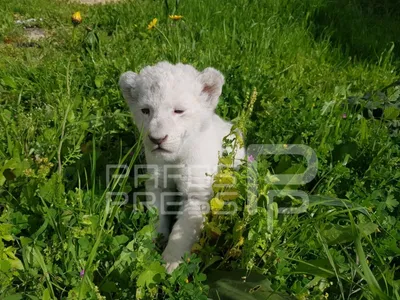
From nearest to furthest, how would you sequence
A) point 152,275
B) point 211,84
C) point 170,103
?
point 152,275 < point 170,103 < point 211,84

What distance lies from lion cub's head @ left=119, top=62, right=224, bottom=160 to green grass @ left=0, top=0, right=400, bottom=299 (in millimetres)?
174

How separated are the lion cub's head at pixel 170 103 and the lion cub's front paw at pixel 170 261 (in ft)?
1.56

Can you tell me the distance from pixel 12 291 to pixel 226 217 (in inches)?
36.6

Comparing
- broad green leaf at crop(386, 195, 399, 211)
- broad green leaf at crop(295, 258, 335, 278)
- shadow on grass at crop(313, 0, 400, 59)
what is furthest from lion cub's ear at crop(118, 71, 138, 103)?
shadow on grass at crop(313, 0, 400, 59)

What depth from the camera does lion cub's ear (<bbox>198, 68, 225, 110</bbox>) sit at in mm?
2617

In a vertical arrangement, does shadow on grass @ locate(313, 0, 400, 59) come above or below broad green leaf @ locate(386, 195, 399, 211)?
below

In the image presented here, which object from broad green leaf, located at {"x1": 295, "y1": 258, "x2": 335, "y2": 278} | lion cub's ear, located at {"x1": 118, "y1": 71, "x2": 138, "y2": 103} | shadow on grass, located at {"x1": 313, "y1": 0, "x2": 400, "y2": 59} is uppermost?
lion cub's ear, located at {"x1": 118, "y1": 71, "x2": 138, "y2": 103}

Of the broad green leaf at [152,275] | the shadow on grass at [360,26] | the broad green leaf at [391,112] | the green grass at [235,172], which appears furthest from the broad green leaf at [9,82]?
the shadow on grass at [360,26]

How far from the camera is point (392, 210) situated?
8.10 ft

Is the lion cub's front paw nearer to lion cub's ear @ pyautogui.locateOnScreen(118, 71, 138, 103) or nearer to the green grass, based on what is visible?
the green grass

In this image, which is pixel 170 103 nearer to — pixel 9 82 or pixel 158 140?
pixel 158 140

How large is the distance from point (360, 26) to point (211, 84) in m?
4.00

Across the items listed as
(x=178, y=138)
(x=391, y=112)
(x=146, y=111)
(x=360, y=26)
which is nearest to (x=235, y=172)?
(x=178, y=138)

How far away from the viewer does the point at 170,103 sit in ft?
7.97
